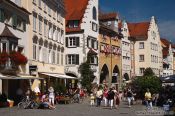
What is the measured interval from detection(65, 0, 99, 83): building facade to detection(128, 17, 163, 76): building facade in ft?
83.6

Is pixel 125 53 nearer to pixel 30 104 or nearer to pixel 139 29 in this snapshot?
pixel 139 29

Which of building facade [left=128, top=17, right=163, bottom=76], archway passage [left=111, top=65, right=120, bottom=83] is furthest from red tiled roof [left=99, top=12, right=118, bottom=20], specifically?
building facade [left=128, top=17, right=163, bottom=76]

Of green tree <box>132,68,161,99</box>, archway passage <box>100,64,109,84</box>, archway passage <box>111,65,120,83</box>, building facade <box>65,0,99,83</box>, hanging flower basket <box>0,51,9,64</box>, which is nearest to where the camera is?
hanging flower basket <box>0,51,9,64</box>

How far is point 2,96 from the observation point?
3531 centimetres

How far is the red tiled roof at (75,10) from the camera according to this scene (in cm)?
6719

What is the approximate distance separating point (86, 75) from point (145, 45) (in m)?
34.9

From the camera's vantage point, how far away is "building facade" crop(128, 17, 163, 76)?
9550cm

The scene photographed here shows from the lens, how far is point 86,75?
6425cm

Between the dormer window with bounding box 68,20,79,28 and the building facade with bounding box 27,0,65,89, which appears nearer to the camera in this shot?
the building facade with bounding box 27,0,65,89

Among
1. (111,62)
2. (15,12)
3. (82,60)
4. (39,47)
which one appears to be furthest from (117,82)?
(15,12)

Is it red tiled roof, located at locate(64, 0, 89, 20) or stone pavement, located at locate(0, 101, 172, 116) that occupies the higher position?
red tiled roof, located at locate(64, 0, 89, 20)

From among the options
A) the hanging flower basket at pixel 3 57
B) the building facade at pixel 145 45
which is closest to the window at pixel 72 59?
the building facade at pixel 145 45

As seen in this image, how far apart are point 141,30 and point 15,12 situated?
6106 cm

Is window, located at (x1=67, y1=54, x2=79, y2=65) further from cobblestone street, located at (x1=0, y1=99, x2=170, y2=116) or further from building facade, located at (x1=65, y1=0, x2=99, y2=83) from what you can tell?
cobblestone street, located at (x1=0, y1=99, x2=170, y2=116)
